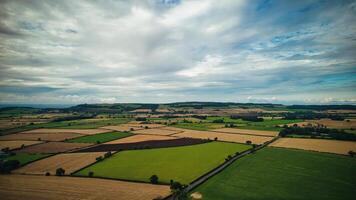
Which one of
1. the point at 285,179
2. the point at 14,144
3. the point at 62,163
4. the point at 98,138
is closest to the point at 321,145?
the point at 285,179

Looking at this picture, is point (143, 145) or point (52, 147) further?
point (143, 145)

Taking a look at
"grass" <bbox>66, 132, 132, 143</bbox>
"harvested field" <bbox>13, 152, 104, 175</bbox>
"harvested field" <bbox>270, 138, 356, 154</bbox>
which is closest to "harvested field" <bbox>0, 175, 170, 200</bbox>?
"harvested field" <bbox>13, 152, 104, 175</bbox>

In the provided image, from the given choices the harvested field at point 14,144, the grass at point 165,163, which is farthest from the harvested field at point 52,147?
the grass at point 165,163

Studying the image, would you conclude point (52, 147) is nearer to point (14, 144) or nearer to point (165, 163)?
point (14, 144)

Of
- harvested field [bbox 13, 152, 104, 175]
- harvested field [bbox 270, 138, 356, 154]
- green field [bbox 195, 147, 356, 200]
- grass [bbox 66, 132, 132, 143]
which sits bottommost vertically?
harvested field [bbox 13, 152, 104, 175]

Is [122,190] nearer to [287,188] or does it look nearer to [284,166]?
[287,188]

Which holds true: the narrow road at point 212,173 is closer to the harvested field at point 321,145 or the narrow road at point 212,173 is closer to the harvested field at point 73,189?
the harvested field at point 73,189

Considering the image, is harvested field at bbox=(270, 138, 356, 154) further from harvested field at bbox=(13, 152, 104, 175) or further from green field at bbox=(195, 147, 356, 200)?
harvested field at bbox=(13, 152, 104, 175)
